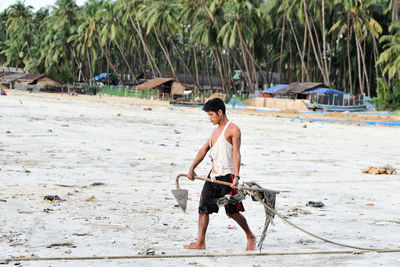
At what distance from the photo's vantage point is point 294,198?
8922mm

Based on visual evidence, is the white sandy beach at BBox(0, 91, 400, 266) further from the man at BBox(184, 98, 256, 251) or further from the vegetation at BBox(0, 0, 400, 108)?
A: the vegetation at BBox(0, 0, 400, 108)

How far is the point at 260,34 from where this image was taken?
69.1 meters

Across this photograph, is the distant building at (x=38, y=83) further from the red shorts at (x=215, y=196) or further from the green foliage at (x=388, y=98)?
the red shorts at (x=215, y=196)

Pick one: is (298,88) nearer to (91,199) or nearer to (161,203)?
(161,203)

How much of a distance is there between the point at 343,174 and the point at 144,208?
5.75 meters

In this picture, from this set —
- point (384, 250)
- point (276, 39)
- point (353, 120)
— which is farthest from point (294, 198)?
point (276, 39)

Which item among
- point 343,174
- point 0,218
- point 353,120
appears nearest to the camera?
point 0,218

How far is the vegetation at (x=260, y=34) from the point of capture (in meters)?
55.9

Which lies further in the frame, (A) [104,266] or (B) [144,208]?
(B) [144,208]

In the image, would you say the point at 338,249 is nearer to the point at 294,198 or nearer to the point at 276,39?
the point at 294,198

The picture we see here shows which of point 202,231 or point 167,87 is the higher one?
point 167,87

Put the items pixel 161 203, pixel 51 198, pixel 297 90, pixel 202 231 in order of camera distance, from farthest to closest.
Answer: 1. pixel 297 90
2. pixel 161 203
3. pixel 51 198
4. pixel 202 231

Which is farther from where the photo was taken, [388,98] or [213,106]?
[388,98]

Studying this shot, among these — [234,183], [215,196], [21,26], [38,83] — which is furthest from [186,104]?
[21,26]
